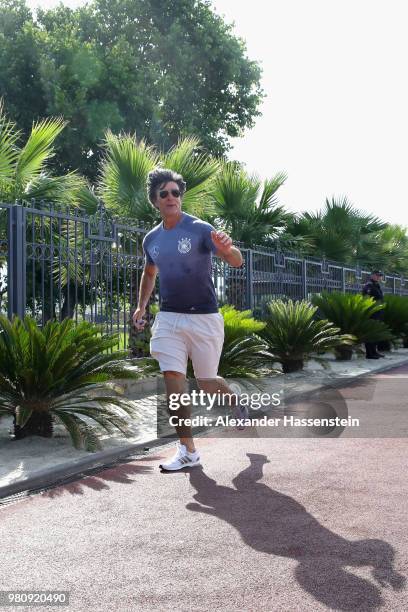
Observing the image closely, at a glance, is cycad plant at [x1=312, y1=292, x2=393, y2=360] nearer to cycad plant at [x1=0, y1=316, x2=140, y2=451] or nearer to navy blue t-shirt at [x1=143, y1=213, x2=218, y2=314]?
cycad plant at [x1=0, y1=316, x2=140, y2=451]

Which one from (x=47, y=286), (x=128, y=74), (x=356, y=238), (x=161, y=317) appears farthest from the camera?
(x=128, y=74)

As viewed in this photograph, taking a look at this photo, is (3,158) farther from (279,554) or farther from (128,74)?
(128,74)

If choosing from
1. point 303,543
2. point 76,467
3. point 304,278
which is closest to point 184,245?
point 76,467

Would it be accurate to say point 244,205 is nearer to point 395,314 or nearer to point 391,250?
point 395,314

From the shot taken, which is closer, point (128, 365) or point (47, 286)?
point (128, 365)

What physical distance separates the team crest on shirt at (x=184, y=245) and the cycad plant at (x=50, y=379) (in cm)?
174

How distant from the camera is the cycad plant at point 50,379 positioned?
664cm

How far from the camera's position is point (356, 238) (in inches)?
1005

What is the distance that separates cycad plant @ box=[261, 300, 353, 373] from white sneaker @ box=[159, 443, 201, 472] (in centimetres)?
778

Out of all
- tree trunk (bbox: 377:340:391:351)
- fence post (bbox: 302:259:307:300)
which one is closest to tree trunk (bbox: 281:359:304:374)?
fence post (bbox: 302:259:307:300)

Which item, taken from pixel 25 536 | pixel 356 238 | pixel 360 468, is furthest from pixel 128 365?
pixel 356 238

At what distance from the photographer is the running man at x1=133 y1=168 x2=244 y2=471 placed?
557 cm

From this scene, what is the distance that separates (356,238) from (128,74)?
11857 millimetres

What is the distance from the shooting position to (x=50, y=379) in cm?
662
